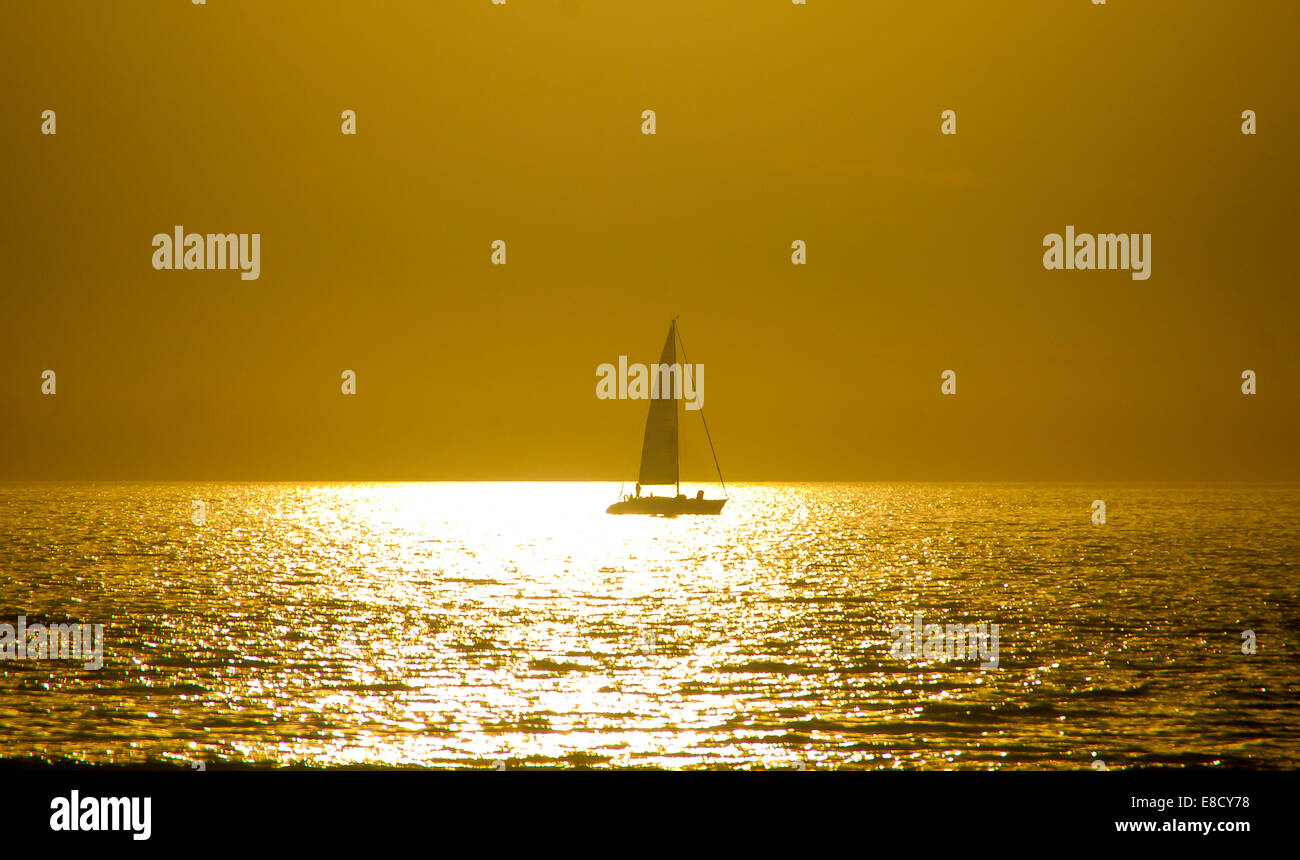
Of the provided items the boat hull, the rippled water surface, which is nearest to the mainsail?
the boat hull

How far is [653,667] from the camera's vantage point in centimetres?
3862

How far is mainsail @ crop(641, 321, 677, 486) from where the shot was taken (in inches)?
5310

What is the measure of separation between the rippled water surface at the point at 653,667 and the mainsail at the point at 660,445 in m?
39.6

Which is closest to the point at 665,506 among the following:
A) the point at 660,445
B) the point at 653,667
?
the point at 660,445

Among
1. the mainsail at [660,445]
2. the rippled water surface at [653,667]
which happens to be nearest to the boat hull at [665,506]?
the mainsail at [660,445]

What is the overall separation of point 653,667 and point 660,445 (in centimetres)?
9812

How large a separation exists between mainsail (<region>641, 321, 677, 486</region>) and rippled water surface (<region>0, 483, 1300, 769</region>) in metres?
39.6

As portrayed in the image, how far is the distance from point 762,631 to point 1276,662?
21.6m

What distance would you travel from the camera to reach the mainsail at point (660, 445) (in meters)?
135

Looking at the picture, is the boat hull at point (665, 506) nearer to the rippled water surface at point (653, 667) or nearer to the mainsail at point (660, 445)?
the mainsail at point (660, 445)

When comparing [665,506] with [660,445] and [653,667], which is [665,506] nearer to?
[660,445]
